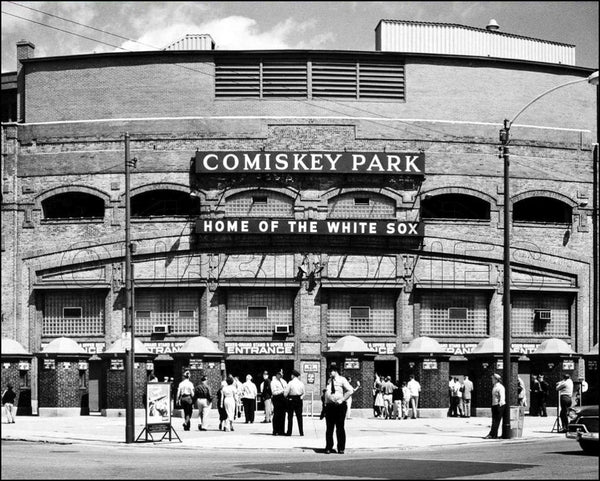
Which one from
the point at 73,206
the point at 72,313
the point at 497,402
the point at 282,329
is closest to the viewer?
the point at 497,402

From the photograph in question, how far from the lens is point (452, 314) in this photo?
4994cm

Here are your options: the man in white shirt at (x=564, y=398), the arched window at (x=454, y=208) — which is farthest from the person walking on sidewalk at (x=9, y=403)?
the arched window at (x=454, y=208)

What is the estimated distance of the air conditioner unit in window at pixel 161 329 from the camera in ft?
160

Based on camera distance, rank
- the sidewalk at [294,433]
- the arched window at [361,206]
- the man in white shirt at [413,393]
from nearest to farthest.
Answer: the sidewalk at [294,433] < the man in white shirt at [413,393] < the arched window at [361,206]

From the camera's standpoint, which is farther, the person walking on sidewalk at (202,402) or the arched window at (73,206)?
the arched window at (73,206)

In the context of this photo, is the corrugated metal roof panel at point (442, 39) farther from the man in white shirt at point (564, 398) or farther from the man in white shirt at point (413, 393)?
the man in white shirt at point (564, 398)

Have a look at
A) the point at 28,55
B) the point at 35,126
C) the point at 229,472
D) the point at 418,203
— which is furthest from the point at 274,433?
the point at 28,55

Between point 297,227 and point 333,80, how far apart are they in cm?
756

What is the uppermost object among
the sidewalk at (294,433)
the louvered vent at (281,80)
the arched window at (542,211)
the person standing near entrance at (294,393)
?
the louvered vent at (281,80)

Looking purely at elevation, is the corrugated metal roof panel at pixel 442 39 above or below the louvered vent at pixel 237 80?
above

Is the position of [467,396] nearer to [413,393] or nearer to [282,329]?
[413,393]

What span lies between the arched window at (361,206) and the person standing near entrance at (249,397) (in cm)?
1379

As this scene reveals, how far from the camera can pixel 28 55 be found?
5394 centimetres

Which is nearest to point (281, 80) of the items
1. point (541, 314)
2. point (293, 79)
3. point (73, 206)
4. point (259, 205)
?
point (293, 79)
